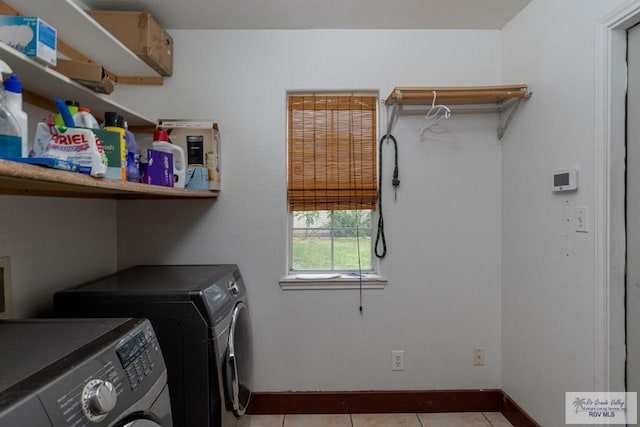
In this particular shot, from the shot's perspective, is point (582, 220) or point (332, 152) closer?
point (582, 220)

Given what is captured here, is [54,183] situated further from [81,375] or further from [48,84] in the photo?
[48,84]

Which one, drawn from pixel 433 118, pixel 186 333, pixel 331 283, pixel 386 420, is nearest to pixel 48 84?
pixel 186 333

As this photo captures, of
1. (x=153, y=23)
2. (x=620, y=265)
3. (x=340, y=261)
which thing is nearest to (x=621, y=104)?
(x=620, y=265)

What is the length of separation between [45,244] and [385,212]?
176 centimetres

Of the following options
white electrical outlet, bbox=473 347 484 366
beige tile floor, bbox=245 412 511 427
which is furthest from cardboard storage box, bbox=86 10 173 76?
white electrical outlet, bbox=473 347 484 366

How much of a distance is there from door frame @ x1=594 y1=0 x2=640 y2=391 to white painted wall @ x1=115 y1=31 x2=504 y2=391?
700 mm

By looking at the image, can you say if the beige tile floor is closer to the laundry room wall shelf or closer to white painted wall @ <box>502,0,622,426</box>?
white painted wall @ <box>502,0,622,426</box>

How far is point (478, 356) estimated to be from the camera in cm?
205

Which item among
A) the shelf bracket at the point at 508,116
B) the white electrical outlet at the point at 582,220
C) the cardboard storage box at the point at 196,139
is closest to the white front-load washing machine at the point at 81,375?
the cardboard storage box at the point at 196,139

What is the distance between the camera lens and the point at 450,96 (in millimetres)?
1850

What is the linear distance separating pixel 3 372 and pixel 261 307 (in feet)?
4.72

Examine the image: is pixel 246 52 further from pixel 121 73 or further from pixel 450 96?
pixel 450 96

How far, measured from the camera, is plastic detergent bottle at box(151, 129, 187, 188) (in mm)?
1682

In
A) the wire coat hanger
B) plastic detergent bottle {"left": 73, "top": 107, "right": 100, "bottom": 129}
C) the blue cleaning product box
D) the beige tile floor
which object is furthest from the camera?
the wire coat hanger
